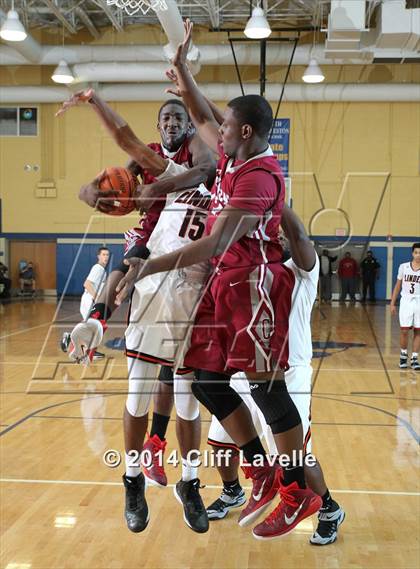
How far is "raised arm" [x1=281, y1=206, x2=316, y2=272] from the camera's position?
10.6ft

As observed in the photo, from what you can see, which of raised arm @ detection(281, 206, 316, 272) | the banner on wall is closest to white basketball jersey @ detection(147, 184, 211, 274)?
raised arm @ detection(281, 206, 316, 272)

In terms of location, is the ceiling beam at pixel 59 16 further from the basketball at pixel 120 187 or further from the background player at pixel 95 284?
the basketball at pixel 120 187

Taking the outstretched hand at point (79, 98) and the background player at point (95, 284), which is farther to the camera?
the background player at point (95, 284)

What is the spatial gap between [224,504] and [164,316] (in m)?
2.91

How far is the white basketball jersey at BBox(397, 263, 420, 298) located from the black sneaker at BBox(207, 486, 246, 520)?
6.89 meters

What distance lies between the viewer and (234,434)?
10.8ft

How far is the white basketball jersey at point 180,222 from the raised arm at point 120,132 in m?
0.27

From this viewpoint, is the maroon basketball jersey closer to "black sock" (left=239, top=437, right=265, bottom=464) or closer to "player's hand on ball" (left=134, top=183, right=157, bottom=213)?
"player's hand on ball" (left=134, top=183, right=157, bottom=213)

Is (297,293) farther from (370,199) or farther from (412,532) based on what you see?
(370,199)

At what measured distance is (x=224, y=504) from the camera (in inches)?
223

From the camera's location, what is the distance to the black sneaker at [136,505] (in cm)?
332

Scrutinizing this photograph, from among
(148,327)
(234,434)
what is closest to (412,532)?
(234,434)

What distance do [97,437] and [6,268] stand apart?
15888 mm

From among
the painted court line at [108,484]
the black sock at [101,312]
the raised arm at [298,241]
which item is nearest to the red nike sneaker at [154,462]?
the black sock at [101,312]
